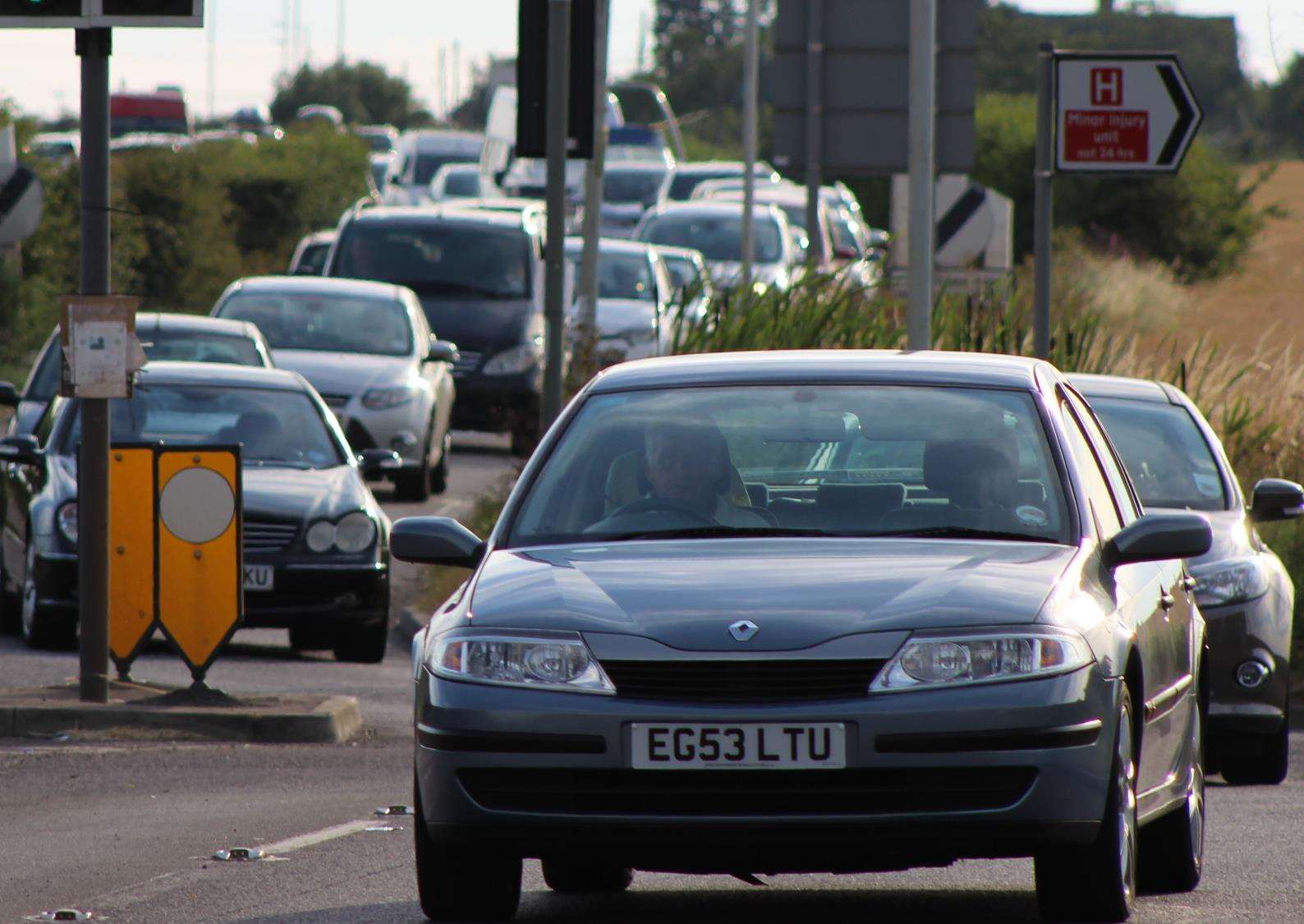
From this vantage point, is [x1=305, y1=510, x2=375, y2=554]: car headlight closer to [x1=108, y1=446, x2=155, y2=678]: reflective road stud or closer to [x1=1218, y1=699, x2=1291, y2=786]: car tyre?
[x1=108, y1=446, x2=155, y2=678]: reflective road stud

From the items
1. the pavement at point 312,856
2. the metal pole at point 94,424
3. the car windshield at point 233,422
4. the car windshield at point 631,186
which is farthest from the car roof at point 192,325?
the car windshield at point 631,186

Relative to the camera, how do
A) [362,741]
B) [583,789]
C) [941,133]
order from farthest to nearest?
[941,133] → [362,741] → [583,789]

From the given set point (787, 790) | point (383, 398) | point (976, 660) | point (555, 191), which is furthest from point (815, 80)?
point (787, 790)

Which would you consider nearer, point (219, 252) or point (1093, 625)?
point (1093, 625)

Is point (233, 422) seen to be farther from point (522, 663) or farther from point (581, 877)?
point (522, 663)

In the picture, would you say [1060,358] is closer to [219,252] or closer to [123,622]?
[123,622]

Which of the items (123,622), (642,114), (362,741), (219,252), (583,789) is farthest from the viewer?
(642,114)

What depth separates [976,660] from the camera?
21.3 feet

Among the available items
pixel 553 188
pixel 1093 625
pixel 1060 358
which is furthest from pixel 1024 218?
pixel 1093 625

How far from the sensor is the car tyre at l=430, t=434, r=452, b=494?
2356 centimetres

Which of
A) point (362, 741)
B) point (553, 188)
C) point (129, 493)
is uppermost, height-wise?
point (553, 188)

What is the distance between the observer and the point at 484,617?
22.1 ft

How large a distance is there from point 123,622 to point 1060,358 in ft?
24.5

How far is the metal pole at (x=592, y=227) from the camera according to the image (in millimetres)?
18828
